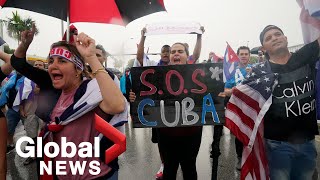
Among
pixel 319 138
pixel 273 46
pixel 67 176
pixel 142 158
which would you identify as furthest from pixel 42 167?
pixel 319 138

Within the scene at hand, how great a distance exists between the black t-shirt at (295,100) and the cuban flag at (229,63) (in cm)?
128

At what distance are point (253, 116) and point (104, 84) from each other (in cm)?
165

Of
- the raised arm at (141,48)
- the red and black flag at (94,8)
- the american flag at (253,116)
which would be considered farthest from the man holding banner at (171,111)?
the raised arm at (141,48)

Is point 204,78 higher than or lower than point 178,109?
higher

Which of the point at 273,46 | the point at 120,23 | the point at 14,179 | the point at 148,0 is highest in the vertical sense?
the point at 148,0

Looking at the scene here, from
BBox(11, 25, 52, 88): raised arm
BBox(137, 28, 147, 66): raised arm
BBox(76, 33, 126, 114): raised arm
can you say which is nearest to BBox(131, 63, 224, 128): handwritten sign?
BBox(137, 28, 147, 66): raised arm

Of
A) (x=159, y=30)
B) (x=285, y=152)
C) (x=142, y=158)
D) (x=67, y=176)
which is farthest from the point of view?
(x=142, y=158)

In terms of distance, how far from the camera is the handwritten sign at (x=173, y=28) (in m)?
3.90

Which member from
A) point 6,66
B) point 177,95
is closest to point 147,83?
point 177,95

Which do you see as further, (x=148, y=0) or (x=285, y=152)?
(x=148, y=0)

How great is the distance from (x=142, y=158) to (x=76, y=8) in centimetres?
351

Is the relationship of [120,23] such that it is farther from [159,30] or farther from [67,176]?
[67,176]

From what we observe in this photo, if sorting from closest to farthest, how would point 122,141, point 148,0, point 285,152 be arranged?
1. point 122,141
2. point 285,152
3. point 148,0

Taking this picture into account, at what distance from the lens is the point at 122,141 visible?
1733 millimetres
